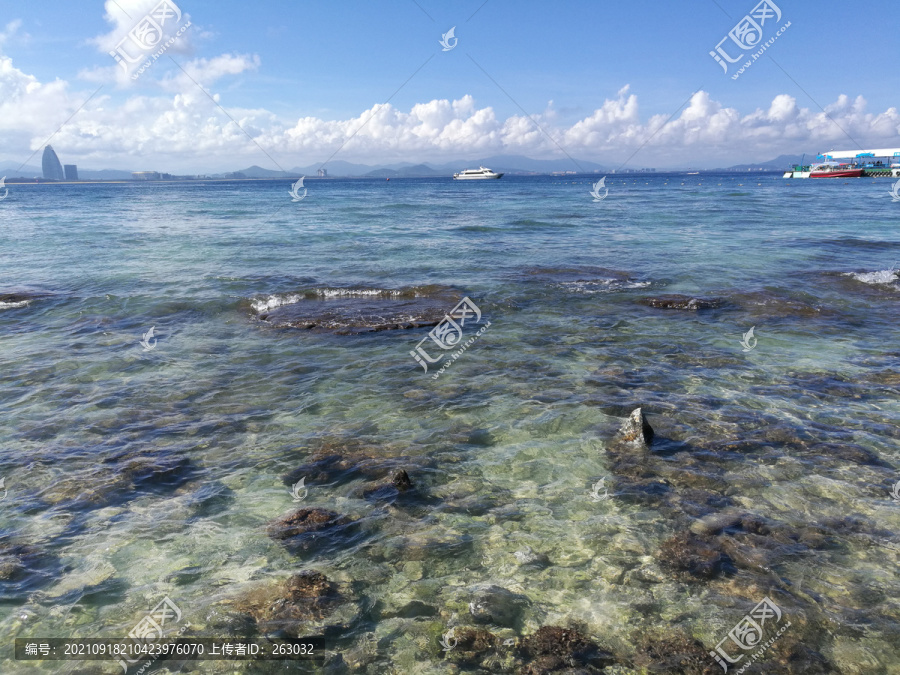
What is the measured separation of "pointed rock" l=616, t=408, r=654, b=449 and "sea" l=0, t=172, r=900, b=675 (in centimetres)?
6

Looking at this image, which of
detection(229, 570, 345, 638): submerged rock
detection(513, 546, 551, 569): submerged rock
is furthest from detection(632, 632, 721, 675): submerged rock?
detection(229, 570, 345, 638): submerged rock

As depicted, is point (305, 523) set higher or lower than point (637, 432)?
lower

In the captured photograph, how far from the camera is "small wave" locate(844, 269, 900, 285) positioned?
1860 cm

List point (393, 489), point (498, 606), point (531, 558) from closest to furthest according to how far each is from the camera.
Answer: point (498, 606)
point (531, 558)
point (393, 489)

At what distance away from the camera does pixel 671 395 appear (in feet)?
32.5

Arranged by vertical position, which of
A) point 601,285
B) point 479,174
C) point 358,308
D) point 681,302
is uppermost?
point 479,174

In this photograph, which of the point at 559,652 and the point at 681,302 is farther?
the point at 681,302

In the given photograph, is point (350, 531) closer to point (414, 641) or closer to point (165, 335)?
point (414, 641)

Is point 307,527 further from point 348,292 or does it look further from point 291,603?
point 348,292

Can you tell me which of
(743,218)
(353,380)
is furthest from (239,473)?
(743,218)

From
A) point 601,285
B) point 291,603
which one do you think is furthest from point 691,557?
point 601,285

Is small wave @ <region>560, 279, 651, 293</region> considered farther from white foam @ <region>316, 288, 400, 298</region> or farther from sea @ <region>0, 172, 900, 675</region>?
white foam @ <region>316, 288, 400, 298</region>

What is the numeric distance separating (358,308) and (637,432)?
10379mm

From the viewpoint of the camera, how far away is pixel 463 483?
735 centimetres
